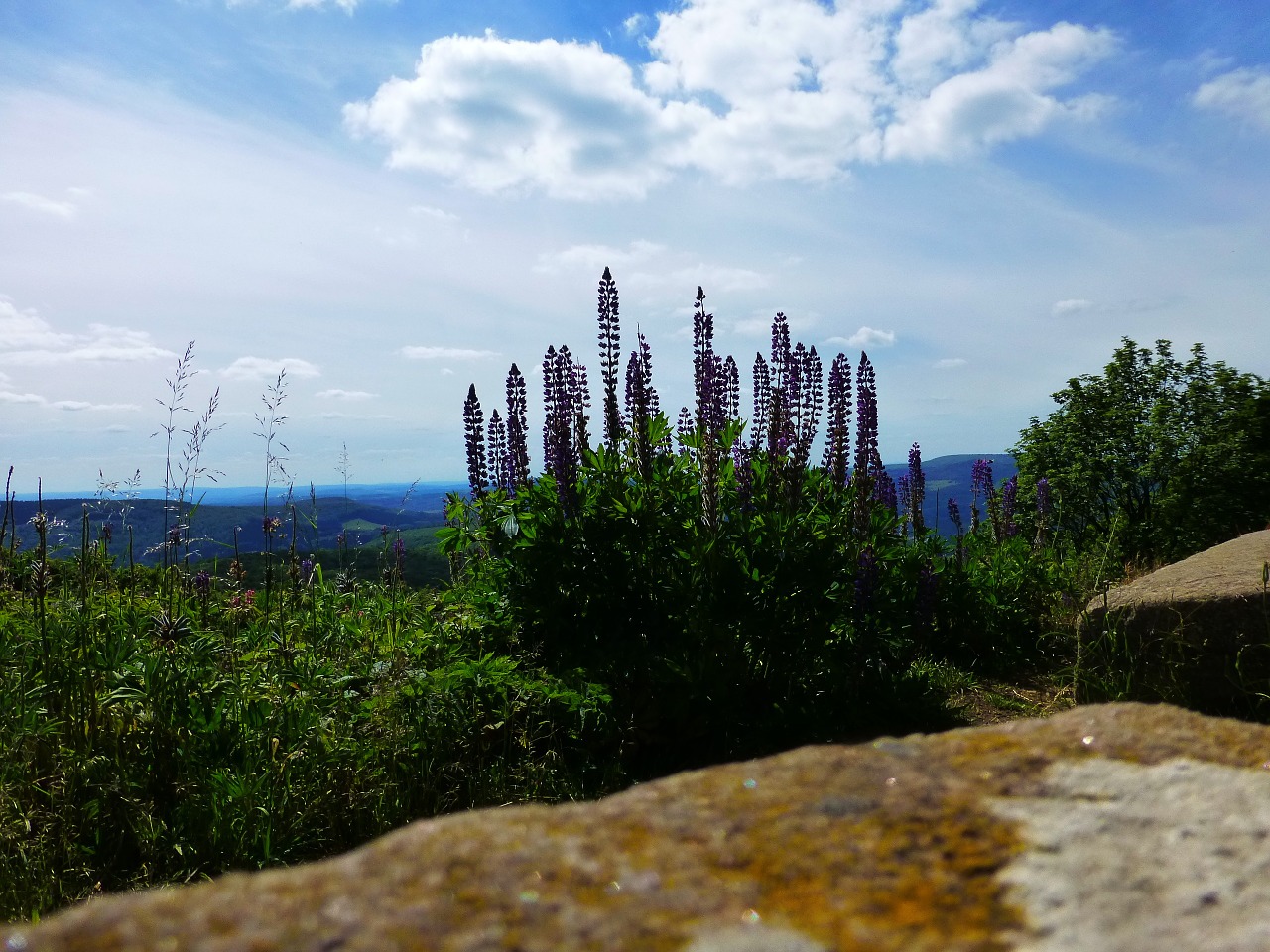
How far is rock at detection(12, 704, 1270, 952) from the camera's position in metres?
0.92

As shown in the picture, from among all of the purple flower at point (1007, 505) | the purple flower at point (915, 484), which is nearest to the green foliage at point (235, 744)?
the purple flower at point (915, 484)

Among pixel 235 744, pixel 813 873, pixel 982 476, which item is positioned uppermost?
pixel 982 476

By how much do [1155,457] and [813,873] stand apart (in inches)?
614

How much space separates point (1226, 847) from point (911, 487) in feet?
33.8

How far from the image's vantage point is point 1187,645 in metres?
5.44

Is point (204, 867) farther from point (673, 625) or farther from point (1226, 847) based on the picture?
point (1226, 847)

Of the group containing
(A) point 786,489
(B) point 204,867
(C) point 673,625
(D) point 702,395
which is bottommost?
(B) point 204,867

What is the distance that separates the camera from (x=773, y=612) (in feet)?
17.0

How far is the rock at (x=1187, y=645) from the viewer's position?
544 cm

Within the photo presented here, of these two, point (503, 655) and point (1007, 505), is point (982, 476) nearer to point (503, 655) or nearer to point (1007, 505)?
point (1007, 505)

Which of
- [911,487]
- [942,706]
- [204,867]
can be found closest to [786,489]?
[942,706]

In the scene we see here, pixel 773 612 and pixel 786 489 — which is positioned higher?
pixel 786 489

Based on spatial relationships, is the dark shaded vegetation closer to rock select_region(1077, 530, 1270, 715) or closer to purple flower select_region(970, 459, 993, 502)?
rock select_region(1077, 530, 1270, 715)

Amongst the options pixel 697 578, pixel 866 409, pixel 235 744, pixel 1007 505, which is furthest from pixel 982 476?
pixel 235 744
